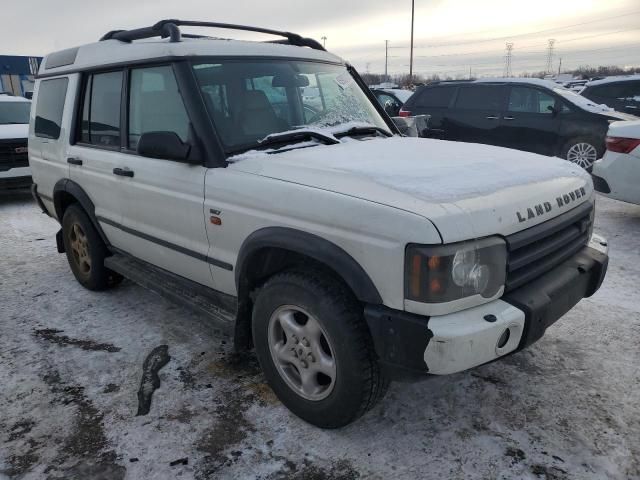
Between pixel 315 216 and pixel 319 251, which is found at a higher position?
pixel 315 216

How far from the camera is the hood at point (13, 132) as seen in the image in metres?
8.33

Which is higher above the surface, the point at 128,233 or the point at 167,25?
the point at 167,25

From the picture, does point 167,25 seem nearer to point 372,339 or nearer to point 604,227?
point 372,339

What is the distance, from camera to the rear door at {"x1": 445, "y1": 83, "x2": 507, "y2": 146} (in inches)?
366

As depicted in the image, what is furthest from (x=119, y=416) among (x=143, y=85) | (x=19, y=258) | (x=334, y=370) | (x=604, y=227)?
(x=604, y=227)

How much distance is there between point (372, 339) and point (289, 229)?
65 cm

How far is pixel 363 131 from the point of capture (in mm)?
3496

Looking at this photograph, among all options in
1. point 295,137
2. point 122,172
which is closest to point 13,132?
point 122,172

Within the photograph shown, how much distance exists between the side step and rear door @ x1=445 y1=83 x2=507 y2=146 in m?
7.25

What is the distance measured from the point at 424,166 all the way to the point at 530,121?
7.27 meters

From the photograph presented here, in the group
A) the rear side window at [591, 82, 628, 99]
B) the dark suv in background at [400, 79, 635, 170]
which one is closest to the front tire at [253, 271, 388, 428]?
the dark suv in background at [400, 79, 635, 170]

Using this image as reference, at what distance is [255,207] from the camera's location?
103 inches

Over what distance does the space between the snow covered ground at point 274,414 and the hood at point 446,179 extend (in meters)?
1.09

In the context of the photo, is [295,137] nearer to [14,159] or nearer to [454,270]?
[454,270]
